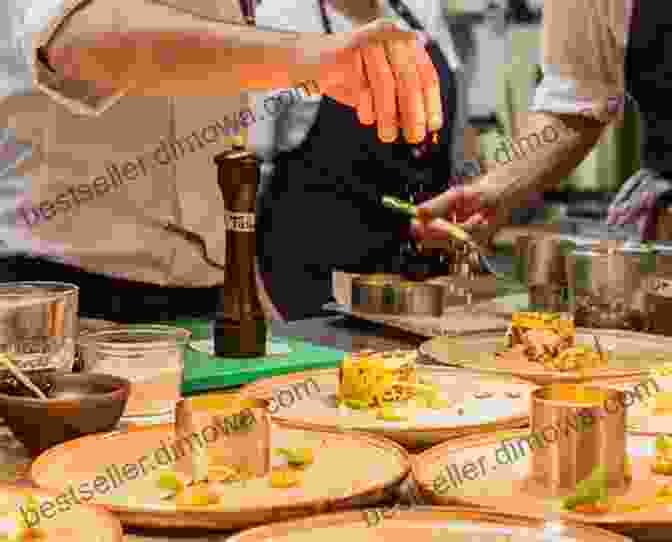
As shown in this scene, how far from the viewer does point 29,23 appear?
1.89 meters

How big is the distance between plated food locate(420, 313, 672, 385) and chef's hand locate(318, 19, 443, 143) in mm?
418

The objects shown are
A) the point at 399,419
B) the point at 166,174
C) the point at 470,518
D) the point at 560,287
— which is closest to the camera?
the point at 470,518

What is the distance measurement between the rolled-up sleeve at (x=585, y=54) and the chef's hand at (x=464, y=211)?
0.45 m

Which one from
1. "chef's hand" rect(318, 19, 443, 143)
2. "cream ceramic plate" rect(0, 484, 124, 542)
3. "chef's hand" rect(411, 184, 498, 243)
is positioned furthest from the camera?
"chef's hand" rect(411, 184, 498, 243)

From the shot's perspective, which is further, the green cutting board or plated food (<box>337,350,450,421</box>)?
the green cutting board

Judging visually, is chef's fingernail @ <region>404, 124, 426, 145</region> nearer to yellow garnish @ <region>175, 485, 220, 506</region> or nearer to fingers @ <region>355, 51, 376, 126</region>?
fingers @ <region>355, 51, 376, 126</region>

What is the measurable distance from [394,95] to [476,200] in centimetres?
145

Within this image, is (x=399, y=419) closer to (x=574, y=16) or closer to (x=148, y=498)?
(x=148, y=498)

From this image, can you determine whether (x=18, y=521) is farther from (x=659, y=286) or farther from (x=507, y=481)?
(x=659, y=286)

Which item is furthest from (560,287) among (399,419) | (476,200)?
(399,419)

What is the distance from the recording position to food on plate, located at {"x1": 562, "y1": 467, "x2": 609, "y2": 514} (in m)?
1.25

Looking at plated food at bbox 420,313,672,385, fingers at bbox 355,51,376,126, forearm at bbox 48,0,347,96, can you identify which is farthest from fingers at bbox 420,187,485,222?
forearm at bbox 48,0,347,96

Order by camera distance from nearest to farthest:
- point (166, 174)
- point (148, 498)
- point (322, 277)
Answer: point (148, 498), point (166, 174), point (322, 277)

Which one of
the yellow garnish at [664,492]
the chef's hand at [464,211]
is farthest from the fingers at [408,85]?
the chef's hand at [464,211]
